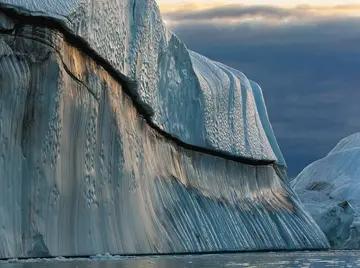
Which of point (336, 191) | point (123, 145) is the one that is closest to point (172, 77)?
point (123, 145)

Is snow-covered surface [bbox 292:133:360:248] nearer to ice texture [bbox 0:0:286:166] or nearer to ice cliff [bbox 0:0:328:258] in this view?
ice texture [bbox 0:0:286:166]

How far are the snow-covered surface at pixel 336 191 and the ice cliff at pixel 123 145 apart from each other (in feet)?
11.0

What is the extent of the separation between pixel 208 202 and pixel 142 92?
14.0 ft

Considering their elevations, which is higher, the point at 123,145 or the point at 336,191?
the point at 123,145

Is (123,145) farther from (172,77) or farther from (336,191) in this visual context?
(336,191)

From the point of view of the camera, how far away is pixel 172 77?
27469 millimetres

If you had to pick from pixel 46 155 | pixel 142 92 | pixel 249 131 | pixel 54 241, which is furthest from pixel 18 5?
pixel 249 131

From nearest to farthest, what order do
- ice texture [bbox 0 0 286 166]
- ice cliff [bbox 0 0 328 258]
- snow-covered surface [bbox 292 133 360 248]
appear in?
ice cliff [bbox 0 0 328 258], ice texture [bbox 0 0 286 166], snow-covered surface [bbox 292 133 360 248]

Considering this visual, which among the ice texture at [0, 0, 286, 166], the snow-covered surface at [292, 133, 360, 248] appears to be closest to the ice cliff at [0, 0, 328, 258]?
the ice texture at [0, 0, 286, 166]

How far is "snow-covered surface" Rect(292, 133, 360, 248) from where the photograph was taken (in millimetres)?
35875

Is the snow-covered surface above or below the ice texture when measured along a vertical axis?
below

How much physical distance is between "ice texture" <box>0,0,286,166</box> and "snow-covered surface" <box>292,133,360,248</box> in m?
2.93

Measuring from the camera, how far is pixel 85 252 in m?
20.6

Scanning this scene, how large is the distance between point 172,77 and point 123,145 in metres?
4.89
